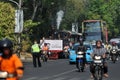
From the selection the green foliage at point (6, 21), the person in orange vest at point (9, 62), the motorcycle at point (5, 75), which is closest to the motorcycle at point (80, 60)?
the green foliage at point (6, 21)

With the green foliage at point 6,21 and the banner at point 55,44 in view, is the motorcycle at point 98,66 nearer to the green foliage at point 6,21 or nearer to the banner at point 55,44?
the green foliage at point 6,21

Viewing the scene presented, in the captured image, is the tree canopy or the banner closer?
the tree canopy

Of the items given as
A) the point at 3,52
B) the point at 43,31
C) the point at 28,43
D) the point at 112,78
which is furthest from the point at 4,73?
the point at 43,31

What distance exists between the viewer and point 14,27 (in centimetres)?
4000

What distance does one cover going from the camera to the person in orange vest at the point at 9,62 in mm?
9461

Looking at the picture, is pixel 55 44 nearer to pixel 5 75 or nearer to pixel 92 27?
pixel 92 27

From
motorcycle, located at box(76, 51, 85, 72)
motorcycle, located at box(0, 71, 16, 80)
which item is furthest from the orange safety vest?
motorcycle, located at box(76, 51, 85, 72)

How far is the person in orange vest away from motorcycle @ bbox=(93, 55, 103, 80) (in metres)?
9.20

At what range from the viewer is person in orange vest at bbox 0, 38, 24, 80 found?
9461 millimetres

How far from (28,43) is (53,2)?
324 inches

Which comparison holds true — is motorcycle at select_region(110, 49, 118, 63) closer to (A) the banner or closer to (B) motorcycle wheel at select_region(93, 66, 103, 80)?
(A) the banner

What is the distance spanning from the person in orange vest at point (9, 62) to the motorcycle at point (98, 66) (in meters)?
9.20

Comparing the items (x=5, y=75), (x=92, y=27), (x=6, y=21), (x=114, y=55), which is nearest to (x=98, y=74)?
(x=5, y=75)

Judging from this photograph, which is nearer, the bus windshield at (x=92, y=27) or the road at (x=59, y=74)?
the road at (x=59, y=74)
